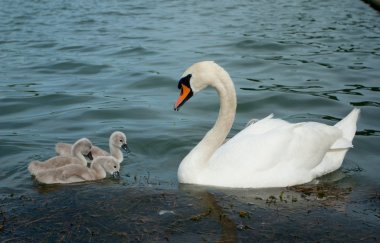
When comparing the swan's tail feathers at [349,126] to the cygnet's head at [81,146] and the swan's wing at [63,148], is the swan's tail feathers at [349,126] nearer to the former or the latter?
the cygnet's head at [81,146]

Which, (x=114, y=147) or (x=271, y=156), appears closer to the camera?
(x=271, y=156)

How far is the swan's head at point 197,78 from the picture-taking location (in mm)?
7871

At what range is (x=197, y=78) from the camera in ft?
25.9

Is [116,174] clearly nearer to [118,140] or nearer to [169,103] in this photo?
[118,140]

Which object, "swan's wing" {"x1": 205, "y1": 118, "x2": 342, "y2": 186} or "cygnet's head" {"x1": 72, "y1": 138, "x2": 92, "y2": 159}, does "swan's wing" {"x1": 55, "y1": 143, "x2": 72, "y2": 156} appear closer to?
"cygnet's head" {"x1": 72, "y1": 138, "x2": 92, "y2": 159}

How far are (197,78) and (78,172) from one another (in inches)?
74.1

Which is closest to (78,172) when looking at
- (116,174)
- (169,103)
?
(116,174)

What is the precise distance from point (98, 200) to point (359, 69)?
914 centimetres

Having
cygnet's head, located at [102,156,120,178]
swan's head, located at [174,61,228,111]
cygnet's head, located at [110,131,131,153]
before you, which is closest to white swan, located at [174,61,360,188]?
swan's head, located at [174,61,228,111]

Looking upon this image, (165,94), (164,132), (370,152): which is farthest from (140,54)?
(370,152)

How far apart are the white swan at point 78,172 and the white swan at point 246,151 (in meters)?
0.96

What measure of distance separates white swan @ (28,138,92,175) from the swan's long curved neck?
139cm

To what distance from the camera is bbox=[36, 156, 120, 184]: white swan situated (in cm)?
820

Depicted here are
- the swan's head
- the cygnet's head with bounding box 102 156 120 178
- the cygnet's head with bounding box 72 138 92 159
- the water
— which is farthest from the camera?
the cygnet's head with bounding box 72 138 92 159
